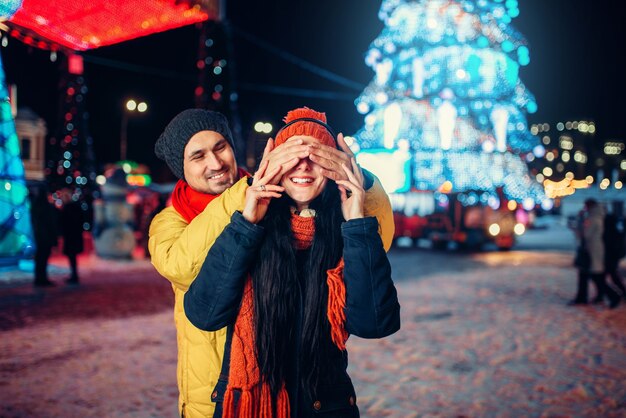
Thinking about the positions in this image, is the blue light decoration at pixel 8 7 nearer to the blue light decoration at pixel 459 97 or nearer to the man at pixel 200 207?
the man at pixel 200 207

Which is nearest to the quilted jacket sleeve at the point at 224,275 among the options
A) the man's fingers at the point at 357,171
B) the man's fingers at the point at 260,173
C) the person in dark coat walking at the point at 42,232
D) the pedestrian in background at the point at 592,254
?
the man's fingers at the point at 260,173

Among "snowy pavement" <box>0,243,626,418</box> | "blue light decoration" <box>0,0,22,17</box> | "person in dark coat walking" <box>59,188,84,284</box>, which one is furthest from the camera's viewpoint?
"person in dark coat walking" <box>59,188,84,284</box>

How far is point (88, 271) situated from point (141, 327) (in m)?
6.68

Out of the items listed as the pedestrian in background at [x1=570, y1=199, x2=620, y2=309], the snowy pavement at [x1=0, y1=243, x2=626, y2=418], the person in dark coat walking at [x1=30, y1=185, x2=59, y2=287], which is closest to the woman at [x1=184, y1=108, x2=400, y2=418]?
the snowy pavement at [x1=0, y1=243, x2=626, y2=418]

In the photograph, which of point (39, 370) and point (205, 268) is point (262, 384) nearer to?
point (205, 268)

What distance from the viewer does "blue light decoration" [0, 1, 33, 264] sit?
37.9 ft

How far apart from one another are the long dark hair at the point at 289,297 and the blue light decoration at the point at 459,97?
21202 mm

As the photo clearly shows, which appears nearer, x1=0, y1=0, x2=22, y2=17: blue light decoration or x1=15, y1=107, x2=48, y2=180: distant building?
x1=0, y1=0, x2=22, y2=17: blue light decoration

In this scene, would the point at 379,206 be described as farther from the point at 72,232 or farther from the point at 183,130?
the point at 72,232

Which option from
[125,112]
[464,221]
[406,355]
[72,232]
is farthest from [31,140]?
[406,355]

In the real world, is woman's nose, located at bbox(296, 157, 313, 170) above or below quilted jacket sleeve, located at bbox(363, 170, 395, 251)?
above

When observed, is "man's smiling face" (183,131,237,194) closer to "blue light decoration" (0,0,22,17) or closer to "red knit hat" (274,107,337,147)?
"red knit hat" (274,107,337,147)

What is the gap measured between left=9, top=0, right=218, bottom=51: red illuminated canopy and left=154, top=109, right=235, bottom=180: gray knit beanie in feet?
31.1

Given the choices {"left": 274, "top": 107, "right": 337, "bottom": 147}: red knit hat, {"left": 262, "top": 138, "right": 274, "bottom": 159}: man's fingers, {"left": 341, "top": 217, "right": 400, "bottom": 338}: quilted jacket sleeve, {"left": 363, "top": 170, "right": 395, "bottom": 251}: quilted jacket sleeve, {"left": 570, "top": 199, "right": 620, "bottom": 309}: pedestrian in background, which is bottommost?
{"left": 570, "top": 199, "right": 620, "bottom": 309}: pedestrian in background
